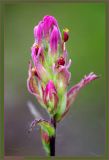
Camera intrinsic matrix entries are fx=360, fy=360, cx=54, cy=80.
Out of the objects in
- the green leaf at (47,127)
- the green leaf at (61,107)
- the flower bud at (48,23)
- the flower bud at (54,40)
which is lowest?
the green leaf at (47,127)

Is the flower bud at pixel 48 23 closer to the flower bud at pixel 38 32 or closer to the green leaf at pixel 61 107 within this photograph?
the flower bud at pixel 38 32

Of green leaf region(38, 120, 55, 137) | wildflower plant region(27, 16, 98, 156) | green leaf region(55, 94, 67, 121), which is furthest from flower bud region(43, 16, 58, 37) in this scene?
green leaf region(38, 120, 55, 137)

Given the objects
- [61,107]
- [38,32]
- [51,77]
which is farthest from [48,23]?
[61,107]

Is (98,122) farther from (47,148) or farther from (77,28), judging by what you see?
(77,28)

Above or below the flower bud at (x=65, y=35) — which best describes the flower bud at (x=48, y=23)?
above

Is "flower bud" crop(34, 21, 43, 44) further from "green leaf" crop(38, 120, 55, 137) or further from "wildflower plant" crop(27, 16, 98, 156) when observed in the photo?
"green leaf" crop(38, 120, 55, 137)

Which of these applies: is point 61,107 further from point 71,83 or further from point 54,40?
point 54,40

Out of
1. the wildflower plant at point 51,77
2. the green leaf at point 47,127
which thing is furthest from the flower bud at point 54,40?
the green leaf at point 47,127
